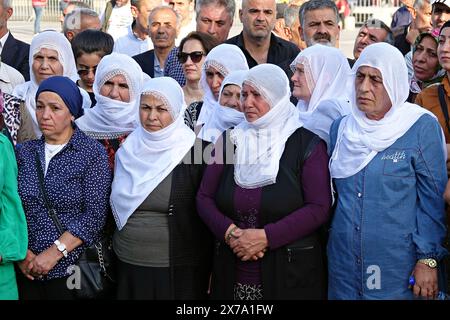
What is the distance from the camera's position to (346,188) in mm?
4789

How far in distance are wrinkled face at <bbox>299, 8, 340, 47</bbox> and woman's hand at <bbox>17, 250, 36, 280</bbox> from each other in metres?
3.51

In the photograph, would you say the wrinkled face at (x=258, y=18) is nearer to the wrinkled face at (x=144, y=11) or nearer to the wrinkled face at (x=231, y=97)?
the wrinkled face at (x=231, y=97)

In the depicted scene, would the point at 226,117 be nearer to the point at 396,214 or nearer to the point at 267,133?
the point at 267,133

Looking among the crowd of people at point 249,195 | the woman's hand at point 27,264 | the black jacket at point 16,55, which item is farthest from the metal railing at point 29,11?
the woman's hand at point 27,264

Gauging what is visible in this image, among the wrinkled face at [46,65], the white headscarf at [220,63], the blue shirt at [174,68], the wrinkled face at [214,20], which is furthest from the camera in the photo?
the wrinkled face at [214,20]

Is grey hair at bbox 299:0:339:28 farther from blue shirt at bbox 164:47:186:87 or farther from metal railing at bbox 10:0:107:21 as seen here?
metal railing at bbox 10:0:107:21

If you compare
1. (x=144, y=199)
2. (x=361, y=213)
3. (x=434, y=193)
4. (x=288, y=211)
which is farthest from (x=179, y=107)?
(x=434, y=193)

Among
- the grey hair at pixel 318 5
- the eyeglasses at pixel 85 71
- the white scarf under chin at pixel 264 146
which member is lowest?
the white scarf under chin at pixel 264 146

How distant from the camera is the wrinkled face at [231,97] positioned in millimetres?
5727

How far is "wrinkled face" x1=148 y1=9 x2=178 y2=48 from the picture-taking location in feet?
25.3

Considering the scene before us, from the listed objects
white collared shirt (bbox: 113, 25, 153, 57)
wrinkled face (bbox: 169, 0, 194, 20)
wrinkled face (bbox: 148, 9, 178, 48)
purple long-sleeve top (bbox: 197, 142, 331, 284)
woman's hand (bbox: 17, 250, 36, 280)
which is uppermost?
wrinkled face (bbox: 169, 0, 194, 20)

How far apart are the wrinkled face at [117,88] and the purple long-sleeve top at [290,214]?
1317mm

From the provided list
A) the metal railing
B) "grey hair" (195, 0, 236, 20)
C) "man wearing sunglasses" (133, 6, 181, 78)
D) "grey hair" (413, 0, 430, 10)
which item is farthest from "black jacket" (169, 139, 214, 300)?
the metal railing

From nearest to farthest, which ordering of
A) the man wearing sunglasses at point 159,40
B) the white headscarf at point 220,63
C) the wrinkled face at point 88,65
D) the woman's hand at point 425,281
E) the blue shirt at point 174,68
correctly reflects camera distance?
the woman's hand at point 425,281 < the white headscarf at point 220,63 < the wrinkled face at point 88,65 < the blue shirt at point 174,68 < the man wearing sunglasses at point 159,40
